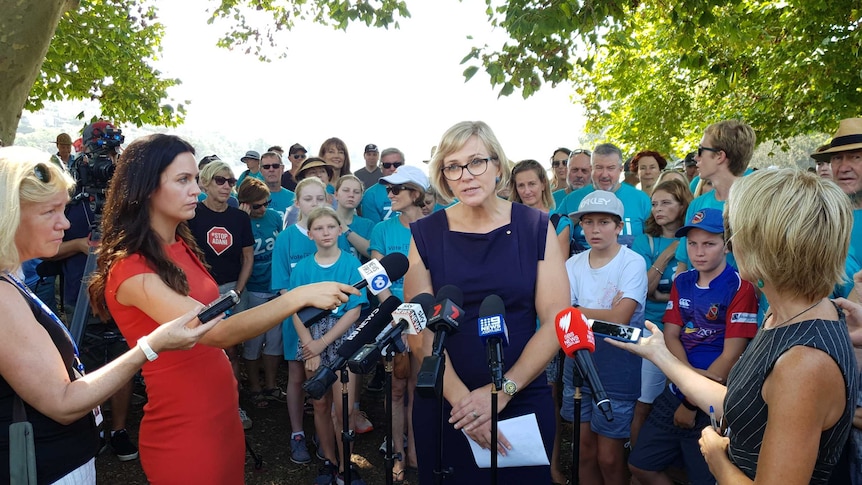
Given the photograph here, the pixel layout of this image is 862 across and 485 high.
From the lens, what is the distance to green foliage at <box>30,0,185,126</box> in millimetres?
11602

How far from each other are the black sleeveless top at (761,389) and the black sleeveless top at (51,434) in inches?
92.0

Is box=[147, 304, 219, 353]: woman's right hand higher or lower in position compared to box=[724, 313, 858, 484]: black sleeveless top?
higher

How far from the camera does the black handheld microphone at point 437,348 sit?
1966 millimetres

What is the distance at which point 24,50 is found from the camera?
204 inches

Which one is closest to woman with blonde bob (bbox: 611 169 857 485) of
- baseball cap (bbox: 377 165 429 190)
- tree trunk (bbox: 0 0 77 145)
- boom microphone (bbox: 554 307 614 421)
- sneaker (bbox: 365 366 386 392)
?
boom microphone (bbox: 554 307 614 421)

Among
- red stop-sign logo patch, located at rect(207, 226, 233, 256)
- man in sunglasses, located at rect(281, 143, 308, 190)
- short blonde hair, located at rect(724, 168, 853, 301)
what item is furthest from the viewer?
man in sunglasses, located at rect(281, 143, 308, 190)

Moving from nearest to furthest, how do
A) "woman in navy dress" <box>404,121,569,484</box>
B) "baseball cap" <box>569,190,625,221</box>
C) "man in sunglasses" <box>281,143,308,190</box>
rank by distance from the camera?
→ "woman in navy dress" <box>404,121,569,484</box>, "baseball cap" <box>569,190,625,221</box>, "man in sunglasses" <box>281,143,308,190</box>

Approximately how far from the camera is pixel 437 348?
2.10 meters

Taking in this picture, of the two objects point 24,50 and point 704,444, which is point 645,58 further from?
point 704,444

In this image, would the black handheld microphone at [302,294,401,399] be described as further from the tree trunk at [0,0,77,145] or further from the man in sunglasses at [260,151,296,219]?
the man in sunglasses at [260,151,296,219]

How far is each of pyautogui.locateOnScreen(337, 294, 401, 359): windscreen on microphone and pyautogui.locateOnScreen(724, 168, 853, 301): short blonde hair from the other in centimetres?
128

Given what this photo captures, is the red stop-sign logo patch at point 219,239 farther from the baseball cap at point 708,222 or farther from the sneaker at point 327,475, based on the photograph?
the baseball cap at point 708,222

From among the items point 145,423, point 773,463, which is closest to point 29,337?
point 145,423

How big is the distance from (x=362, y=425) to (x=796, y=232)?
4.99 meters
